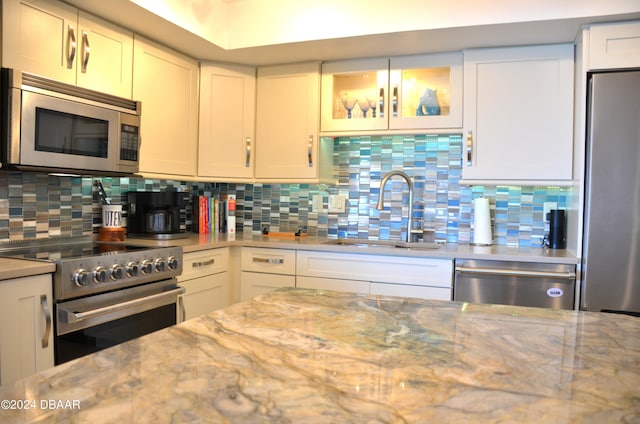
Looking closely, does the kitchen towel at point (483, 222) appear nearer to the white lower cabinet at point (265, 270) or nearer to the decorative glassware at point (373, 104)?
the decorative glassware at point (373, 104)

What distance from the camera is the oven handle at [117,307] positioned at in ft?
6.48

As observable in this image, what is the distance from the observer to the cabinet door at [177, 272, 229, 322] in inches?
108

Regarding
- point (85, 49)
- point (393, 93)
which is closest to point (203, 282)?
point (85, 49)

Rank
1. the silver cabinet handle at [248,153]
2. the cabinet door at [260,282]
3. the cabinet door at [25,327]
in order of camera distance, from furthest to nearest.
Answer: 1. the silver cabinet handle at [248,153]
2. the cabinet door at [260,282]
3. the cabinet door at [25,327]

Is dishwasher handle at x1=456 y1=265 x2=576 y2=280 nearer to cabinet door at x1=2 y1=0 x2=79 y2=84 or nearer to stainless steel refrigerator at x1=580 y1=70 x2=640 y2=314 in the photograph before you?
stainless steel refrigerator at x1=580 y1=70 x2=640 y2=314

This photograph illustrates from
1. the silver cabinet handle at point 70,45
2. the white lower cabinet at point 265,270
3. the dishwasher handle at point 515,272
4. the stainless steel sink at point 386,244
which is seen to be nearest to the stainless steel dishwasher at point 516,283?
the dishwasher handle at point 515,272

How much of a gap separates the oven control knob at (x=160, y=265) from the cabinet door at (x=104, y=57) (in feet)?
3.04

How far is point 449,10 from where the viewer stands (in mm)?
2602

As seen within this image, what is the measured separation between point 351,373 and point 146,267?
1812 millimetres

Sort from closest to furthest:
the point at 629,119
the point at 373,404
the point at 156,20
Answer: the point at 373,404 < the point at 629,119 < the point at 156,20

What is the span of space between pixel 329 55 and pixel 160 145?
119cm

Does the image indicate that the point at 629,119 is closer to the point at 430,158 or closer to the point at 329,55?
the point at 430,158

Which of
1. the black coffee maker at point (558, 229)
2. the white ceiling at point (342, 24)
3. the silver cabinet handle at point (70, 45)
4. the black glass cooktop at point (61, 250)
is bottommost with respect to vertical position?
the black glass cooktop at point (61, 250)

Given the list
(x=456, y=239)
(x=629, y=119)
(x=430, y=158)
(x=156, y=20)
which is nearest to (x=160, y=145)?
(x=156, y=20)
